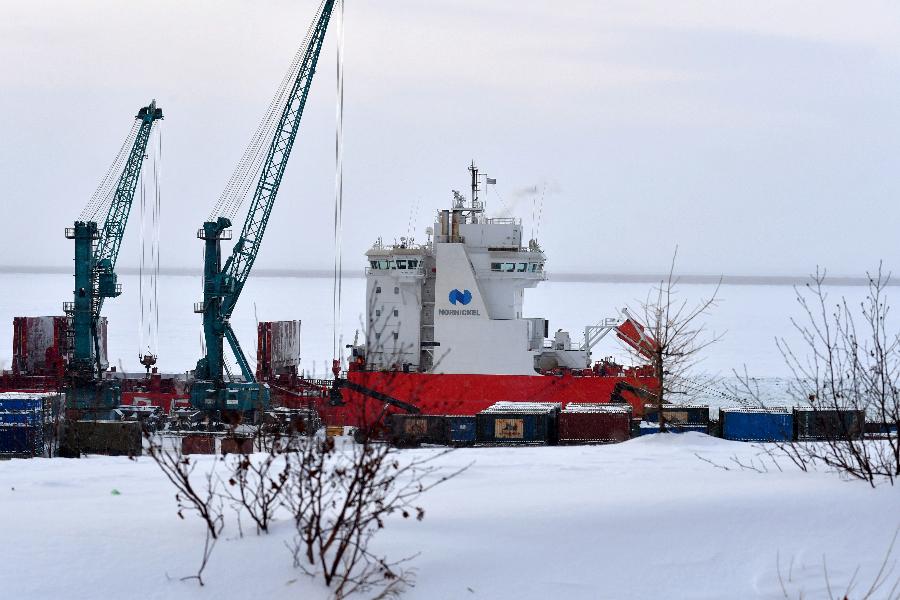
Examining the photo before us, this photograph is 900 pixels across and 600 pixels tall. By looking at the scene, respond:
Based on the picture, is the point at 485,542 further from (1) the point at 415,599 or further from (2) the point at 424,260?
(2) the point at 424,260

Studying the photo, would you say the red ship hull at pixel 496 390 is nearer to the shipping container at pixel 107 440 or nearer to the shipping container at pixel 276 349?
the shipping container at pixel 276 349

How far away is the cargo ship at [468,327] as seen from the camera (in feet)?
153

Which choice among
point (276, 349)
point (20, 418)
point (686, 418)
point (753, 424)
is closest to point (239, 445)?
point (20, 418)

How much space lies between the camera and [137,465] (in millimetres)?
19844

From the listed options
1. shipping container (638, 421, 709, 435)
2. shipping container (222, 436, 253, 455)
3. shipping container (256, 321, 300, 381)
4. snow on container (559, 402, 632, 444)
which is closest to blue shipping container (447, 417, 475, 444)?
snow on container (559, 402, 632, 444)

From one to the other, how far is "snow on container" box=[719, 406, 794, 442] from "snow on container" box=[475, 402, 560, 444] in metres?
5.97

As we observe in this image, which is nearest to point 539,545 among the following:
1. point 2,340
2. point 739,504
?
point 739,504

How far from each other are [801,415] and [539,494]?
66.5 ft

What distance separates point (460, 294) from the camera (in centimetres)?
4834


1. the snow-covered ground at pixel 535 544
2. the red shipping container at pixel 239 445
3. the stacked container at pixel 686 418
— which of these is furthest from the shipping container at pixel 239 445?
the stacked container at pixel 686 418

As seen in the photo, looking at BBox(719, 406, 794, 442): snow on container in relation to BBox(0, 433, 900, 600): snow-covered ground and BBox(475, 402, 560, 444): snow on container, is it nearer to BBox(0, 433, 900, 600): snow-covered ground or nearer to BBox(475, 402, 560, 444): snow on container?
BBox(475, 402, 560, 444): snow on container

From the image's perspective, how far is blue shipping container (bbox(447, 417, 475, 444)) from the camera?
3166 cm

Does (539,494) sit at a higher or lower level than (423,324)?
lower

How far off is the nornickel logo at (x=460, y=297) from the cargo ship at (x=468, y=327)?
0.05 m
